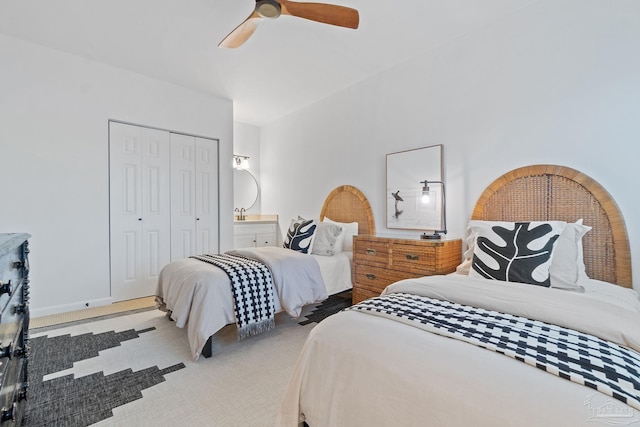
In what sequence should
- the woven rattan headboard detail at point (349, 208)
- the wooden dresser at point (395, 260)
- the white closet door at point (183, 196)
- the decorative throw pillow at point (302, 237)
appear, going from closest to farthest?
the wooden dresser at point (395, 260) → the decorative throw pillow at point (302, 237) → the woven rattan headboard detail at point (349, 208) → the white closet door at point (183, 196)

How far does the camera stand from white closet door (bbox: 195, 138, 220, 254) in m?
4.02

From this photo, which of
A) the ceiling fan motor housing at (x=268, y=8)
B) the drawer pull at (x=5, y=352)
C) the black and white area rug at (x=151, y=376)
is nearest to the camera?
the drawer pull at (x=5, y=352)

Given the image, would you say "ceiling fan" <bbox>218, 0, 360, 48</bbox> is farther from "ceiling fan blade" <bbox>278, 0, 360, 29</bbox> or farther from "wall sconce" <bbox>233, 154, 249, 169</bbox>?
"wall sconce" <bbox>233, 154, 249, 169</bbox>

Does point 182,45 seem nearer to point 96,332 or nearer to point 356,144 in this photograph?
point 356,144

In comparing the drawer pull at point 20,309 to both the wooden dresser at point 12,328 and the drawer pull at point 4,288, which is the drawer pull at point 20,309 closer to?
the wooden dresser at point 12,328

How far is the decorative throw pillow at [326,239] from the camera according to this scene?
3.32 meters

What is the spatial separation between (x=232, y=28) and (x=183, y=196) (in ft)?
7.18

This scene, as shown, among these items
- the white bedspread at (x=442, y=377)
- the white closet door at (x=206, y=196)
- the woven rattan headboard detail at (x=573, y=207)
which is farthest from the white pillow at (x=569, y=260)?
the white closet door at (x=206, y=196)

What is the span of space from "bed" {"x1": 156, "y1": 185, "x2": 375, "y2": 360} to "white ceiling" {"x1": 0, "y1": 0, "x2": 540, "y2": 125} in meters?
1.57

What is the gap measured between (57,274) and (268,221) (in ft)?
8.93

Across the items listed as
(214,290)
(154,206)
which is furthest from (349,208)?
(154,206)

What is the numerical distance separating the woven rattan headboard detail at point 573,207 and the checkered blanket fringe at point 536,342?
4.27 ft

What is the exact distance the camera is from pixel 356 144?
12.2 ft

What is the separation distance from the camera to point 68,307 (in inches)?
119
